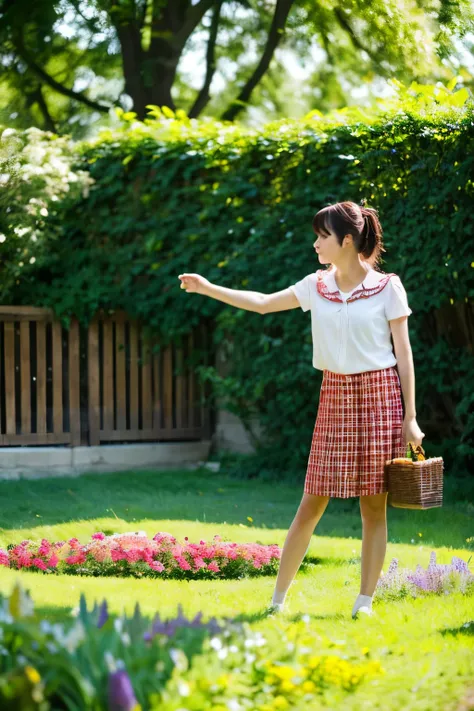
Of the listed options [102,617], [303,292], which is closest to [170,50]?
[303,292]

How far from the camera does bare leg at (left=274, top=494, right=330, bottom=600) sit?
404cm

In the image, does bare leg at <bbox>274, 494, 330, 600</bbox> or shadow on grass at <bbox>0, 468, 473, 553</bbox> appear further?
shadow on grass at <bbox>0, 468, 473, 553</bbox>

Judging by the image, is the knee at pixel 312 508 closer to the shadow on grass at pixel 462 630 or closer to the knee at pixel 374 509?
the knee at pixel 374 509

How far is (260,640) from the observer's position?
2.90 meters

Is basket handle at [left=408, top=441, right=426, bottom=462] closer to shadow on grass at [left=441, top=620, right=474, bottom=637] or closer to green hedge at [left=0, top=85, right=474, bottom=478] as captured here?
shadow on grass at [left=441, top=620, right=474, bottom=637]

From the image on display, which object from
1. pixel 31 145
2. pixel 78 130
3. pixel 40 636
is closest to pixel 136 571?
pixel 40 636

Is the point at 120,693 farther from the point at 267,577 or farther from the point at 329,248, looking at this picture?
the point at 267,577

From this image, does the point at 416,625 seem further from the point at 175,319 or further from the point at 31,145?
the point at 31,145

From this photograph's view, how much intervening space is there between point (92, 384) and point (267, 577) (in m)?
4.88

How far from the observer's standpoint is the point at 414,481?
3.81m

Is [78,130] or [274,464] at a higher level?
[78,130]

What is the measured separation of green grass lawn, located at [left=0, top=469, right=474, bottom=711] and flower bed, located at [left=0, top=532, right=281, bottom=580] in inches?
5.6

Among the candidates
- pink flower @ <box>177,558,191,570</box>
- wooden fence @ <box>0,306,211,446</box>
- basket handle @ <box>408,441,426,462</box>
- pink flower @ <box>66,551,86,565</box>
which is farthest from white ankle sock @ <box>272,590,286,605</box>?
wooden fence @ <box>0,306,211,446</box>

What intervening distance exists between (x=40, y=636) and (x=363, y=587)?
187cm
